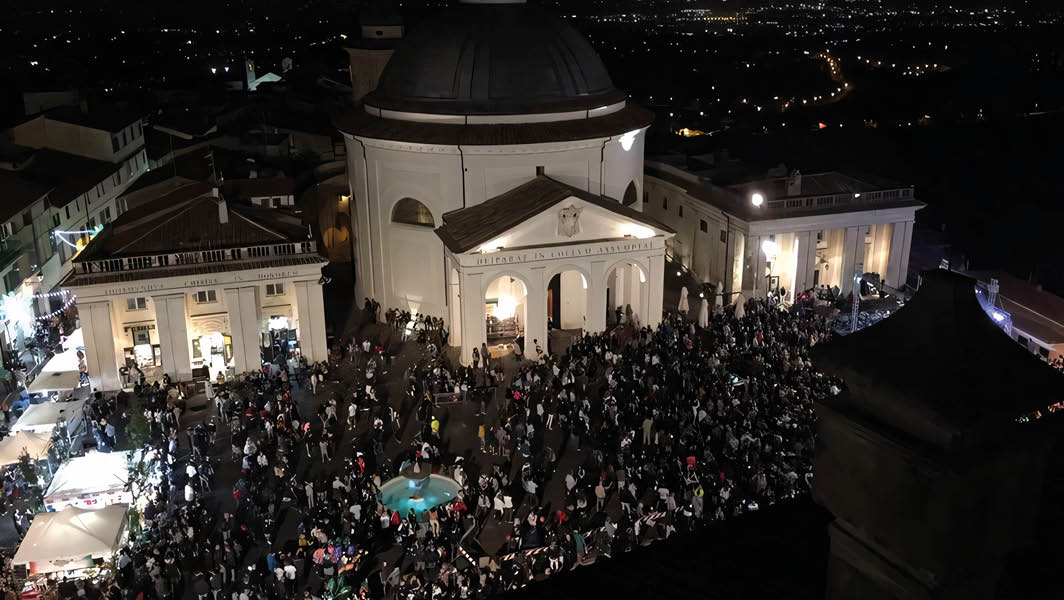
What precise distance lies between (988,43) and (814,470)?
16541 centimetres

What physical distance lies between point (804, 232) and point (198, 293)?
2564 cm

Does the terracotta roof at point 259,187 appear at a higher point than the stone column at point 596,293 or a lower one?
higher

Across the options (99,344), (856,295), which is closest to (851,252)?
(856,295)

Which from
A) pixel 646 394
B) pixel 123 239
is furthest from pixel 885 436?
pixel 123 239

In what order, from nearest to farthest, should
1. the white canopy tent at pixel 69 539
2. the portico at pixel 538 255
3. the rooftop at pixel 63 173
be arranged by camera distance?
the white canopy tent at pixel 69 539 → the portico at pixel 538 255 → the rooftop at pixel 63 173

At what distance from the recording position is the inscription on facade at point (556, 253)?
109 feet

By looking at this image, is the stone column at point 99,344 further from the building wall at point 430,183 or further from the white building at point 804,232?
the white building at point 804,232

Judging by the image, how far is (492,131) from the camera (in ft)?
119

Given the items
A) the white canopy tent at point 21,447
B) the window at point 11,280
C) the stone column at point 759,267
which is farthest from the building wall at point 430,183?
the white canopy tent at point 21,447

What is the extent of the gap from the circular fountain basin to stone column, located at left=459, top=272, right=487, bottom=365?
10.9 meters

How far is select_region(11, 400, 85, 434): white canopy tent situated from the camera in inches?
1037

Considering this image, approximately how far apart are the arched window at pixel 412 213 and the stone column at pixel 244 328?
7.88m

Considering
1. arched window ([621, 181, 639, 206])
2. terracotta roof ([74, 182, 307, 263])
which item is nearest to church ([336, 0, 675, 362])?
arched window ([621, 181, 639, 206])

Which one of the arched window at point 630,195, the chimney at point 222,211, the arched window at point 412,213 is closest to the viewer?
the chimney at point 222,211
